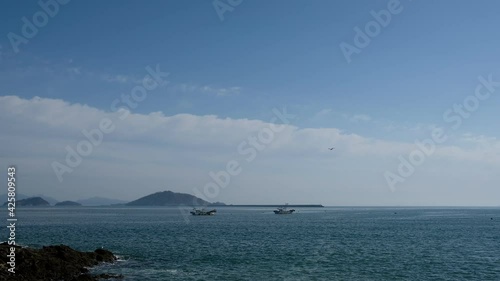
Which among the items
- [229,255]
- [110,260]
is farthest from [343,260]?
[110,260]

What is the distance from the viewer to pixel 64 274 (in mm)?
45219

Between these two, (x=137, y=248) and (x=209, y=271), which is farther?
(x=137, y=248)

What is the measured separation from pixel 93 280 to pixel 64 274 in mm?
5295

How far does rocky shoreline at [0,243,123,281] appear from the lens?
4266 centimetres

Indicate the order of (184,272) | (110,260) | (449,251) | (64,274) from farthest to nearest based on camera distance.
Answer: (449,251) < (110,260) < (184,272) < (64,274)

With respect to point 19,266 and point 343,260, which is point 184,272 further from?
point 343,260

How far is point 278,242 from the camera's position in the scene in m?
81.2

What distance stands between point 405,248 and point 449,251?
6.57 meters

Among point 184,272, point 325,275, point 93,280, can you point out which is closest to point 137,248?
point 184,272

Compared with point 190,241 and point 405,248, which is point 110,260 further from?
point 405,248

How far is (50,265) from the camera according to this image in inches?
1818

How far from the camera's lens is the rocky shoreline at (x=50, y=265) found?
42.7 m

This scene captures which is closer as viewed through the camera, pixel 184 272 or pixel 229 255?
pixel 184 272

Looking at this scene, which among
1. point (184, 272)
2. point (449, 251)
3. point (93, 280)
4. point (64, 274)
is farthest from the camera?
point (449, 251)
